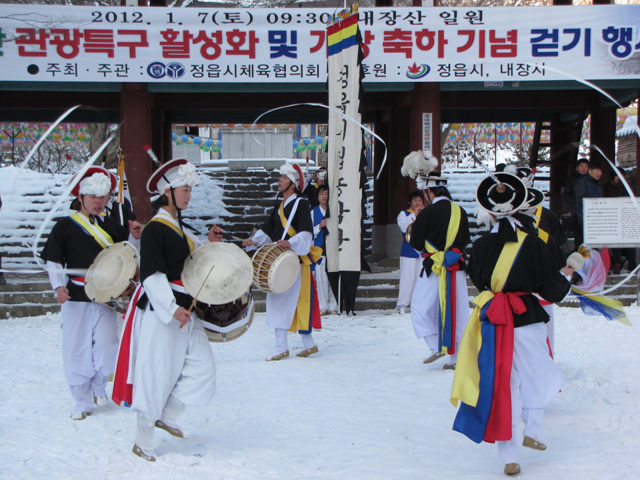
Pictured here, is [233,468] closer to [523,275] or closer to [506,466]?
[506,466]

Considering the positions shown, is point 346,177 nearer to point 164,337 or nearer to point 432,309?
point 432,309

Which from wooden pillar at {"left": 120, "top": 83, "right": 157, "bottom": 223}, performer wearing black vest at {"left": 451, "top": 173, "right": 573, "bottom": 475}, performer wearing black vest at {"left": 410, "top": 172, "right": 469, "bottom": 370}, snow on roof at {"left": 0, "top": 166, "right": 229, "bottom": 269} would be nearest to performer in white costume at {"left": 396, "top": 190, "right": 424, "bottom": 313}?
performer wearing black vest at {"left": 410, "top": 172, "right": 469, "bottom": 370}

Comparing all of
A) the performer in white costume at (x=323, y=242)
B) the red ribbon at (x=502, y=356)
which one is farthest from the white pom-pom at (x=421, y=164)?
the red ribbon at (x=502, y=356)

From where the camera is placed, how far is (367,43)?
988cm

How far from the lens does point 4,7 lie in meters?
9.47

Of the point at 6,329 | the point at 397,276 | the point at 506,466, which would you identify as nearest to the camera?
the point at 506,466

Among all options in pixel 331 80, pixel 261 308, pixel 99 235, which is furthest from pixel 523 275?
pixel 261 308

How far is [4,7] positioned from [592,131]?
32.2 ft

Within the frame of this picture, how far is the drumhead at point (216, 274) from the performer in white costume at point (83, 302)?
132cm

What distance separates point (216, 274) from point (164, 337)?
47cm

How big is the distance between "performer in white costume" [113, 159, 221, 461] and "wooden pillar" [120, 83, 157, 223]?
6.36 meters

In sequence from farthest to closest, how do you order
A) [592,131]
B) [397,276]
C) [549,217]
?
[592,131] < [397,276] < [549,217]

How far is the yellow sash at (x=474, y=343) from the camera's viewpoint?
150 inches

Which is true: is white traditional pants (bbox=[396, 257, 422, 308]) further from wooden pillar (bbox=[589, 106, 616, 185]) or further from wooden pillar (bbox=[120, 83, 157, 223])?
wooden pillar (bbox=[589, 106, 616, 185])
